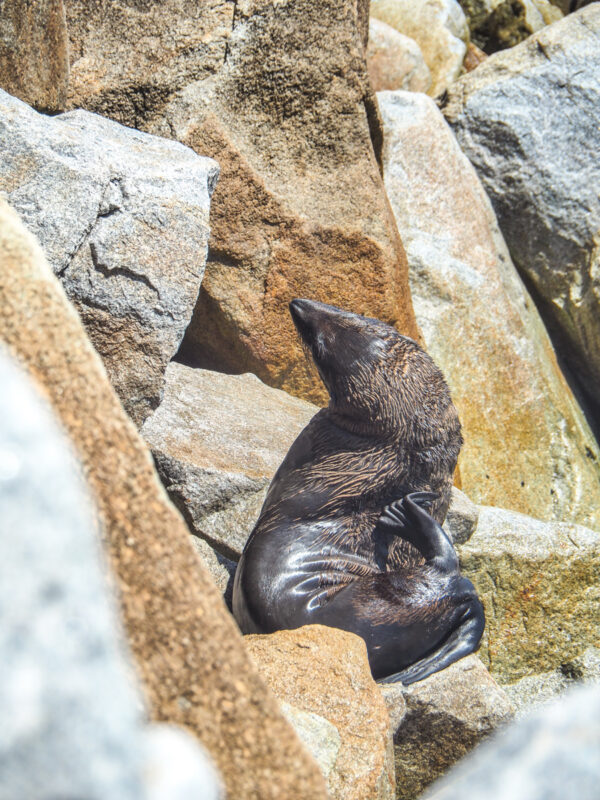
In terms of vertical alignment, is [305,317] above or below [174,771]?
below

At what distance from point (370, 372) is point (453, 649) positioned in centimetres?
122

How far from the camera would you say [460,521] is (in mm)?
4473

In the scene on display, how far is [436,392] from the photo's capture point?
12.4ft

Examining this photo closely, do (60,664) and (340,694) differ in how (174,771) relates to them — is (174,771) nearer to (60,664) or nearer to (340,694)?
(60,664)

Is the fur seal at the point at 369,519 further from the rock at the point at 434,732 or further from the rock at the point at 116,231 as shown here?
the rock at the point at 116,231

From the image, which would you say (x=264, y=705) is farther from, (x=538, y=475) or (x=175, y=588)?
(x=538, y=475)

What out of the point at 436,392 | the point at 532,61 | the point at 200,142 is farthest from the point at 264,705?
the point at 532,61

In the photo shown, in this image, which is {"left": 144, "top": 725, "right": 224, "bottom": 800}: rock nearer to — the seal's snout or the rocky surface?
the rocky surface

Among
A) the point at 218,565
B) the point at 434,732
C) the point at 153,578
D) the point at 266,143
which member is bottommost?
the point at 218,565

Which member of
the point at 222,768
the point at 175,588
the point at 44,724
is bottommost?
the point at 222,768

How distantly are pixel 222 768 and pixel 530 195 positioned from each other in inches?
263

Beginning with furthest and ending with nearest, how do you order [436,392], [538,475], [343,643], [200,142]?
1. [538,475]
2. [200,142]
3. [436,392]
4. [343,643]

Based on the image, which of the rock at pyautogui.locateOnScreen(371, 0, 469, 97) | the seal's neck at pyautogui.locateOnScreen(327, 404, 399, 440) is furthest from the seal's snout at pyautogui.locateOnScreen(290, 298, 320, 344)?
the rock at pyautogui.locateOnScreen(371, 0, 469, 97)

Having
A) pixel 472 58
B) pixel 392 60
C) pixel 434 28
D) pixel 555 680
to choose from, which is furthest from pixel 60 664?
pixel 472 58
